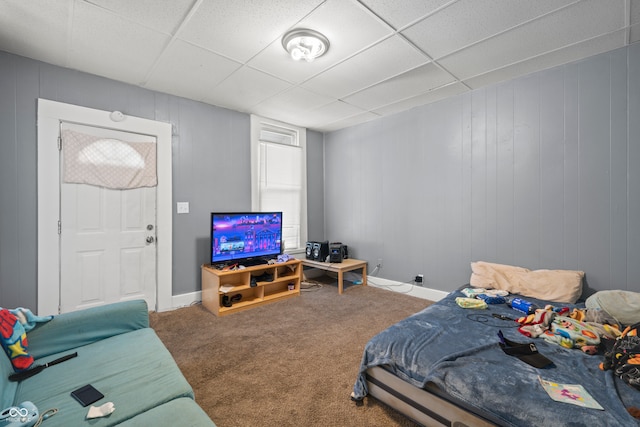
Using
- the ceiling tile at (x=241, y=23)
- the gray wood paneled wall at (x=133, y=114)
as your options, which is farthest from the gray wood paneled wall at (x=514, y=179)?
the ceiling tile at (x=241, y=23)

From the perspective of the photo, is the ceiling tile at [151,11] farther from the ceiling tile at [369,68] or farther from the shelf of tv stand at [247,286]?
the shelf of tv stand at [247,286]

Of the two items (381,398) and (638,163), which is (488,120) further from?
(381,398)

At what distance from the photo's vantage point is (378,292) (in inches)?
150

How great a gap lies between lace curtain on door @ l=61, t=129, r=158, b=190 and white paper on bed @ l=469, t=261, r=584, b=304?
372 centimetres

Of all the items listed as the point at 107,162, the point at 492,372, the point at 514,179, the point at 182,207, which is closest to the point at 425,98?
the point at 514,179

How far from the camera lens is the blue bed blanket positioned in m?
1.15

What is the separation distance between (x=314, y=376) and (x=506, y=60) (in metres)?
3.13

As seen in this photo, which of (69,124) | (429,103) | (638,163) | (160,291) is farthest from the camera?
(429,103)

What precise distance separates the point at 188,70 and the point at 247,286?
236 cm

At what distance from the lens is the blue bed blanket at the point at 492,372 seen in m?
1.15

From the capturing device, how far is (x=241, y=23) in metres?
2.01

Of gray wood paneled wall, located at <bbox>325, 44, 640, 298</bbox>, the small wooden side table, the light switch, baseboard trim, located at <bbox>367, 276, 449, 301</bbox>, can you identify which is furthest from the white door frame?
baseboard trim, located at <bbox>367, 276, 449, 301</bbox>

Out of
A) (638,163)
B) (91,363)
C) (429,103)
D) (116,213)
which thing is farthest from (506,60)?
(116,213)

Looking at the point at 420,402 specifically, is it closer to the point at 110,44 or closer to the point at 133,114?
the point at 110,44
